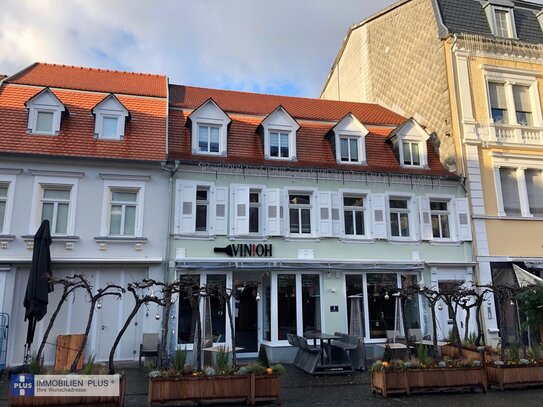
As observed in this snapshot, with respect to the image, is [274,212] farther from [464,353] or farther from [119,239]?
[464,353]

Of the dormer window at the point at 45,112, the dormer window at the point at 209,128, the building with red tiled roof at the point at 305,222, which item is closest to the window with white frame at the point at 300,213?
the building with red tiled roof at the point at 305,222

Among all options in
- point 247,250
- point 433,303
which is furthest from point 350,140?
point 433,303

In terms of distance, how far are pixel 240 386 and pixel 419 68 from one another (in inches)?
657

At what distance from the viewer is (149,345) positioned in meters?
13.5

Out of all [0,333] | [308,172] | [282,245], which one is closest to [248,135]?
[308,172]

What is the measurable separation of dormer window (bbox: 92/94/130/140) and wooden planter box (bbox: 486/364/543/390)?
13.1m

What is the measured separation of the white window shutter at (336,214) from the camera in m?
16.2

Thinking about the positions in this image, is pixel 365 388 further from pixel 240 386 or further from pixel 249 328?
pixel 249 328

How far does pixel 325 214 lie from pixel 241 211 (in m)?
3.02

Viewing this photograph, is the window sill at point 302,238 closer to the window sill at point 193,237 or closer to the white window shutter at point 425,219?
the window sill at point 193,237

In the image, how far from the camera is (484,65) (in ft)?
61.9

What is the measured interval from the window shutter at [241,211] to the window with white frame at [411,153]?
6.80m

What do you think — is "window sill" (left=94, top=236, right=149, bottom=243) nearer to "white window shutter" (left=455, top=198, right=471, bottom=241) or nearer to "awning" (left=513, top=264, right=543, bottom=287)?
"white window shutter" (left=455, top=198, right=471, bottom=241)

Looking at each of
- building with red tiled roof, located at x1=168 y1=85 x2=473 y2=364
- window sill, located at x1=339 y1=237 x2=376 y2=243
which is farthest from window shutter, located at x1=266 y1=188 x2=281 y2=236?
window sill, located at x1=339 y1=237 x2=376 y2=243
